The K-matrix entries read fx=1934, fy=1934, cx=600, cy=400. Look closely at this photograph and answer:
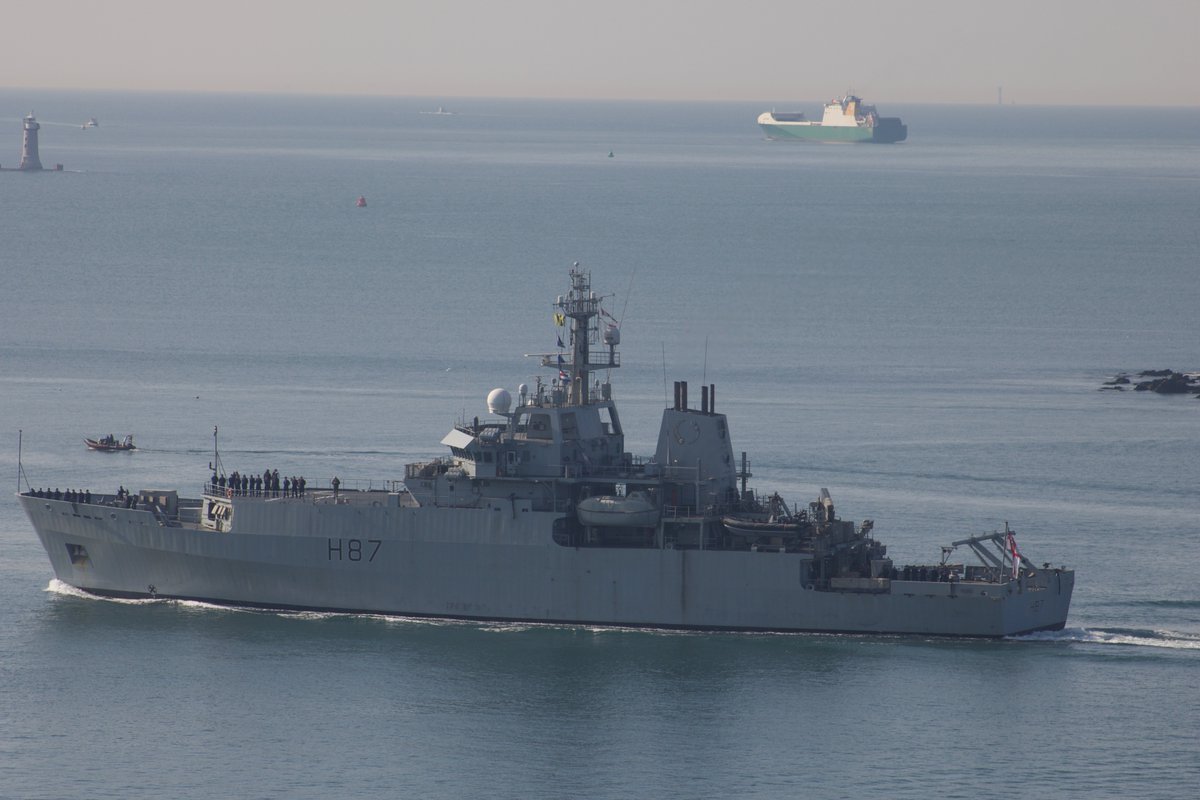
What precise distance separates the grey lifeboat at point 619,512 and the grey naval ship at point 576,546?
0.05m

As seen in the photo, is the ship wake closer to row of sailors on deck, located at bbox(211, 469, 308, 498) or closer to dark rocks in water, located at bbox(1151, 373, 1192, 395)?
row of sailors on deck, located at bbox(211, 469, 308, 498)

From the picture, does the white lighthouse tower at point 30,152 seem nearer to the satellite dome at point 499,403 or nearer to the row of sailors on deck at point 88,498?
the row of sailors on deck at point 88,498

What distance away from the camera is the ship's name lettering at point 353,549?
4631cm

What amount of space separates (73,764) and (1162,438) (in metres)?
43.2

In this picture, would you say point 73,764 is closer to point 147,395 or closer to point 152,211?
point 147,395

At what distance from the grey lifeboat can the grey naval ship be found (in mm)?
47

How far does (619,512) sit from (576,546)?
134 centimetres

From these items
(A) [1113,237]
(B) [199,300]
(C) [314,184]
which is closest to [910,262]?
(A) [1113,237]

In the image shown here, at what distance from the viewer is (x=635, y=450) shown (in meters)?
62.2

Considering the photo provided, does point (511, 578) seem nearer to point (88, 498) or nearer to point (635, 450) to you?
point (88, 498)

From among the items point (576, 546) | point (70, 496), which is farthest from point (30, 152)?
point (576, 546)

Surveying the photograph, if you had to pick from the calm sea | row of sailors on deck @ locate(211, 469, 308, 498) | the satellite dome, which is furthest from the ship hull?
the satellite dome

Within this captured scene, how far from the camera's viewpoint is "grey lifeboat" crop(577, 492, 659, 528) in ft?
148

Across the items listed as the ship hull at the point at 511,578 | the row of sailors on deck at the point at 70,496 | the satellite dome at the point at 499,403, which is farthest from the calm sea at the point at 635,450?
the satellite dome at the point at 499,403
